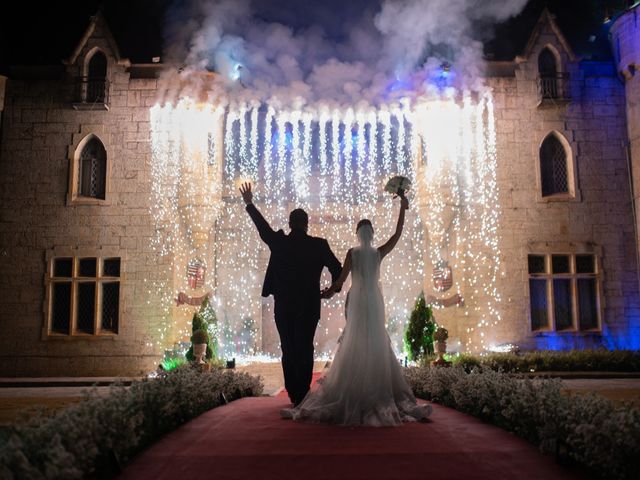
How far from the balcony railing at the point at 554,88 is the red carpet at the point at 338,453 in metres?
13.4

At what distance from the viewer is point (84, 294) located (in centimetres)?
1694

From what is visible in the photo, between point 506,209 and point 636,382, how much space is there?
5957mm

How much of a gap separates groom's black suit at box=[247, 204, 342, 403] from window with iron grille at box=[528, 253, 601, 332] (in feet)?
37.6

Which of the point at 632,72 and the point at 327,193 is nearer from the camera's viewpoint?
the point at 632,72

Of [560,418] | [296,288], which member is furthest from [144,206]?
[560,418]

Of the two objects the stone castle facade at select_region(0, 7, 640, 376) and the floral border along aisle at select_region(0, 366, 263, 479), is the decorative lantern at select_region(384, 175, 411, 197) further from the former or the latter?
the stone castle facade at select_region(0, 7, 640, 376)

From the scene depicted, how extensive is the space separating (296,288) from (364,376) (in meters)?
1.26

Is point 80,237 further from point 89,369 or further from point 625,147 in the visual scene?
point 625,147

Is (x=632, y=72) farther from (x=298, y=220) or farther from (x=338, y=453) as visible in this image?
(x=338, y=453)

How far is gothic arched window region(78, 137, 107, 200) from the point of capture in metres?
17.2

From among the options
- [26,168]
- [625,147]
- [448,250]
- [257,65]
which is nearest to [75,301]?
[26,168]

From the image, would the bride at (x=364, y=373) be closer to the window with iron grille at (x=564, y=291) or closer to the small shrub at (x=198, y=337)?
the small shrub at (x=198, y=337)

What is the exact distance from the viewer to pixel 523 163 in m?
17.1

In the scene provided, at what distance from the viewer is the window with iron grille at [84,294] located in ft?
54.6
